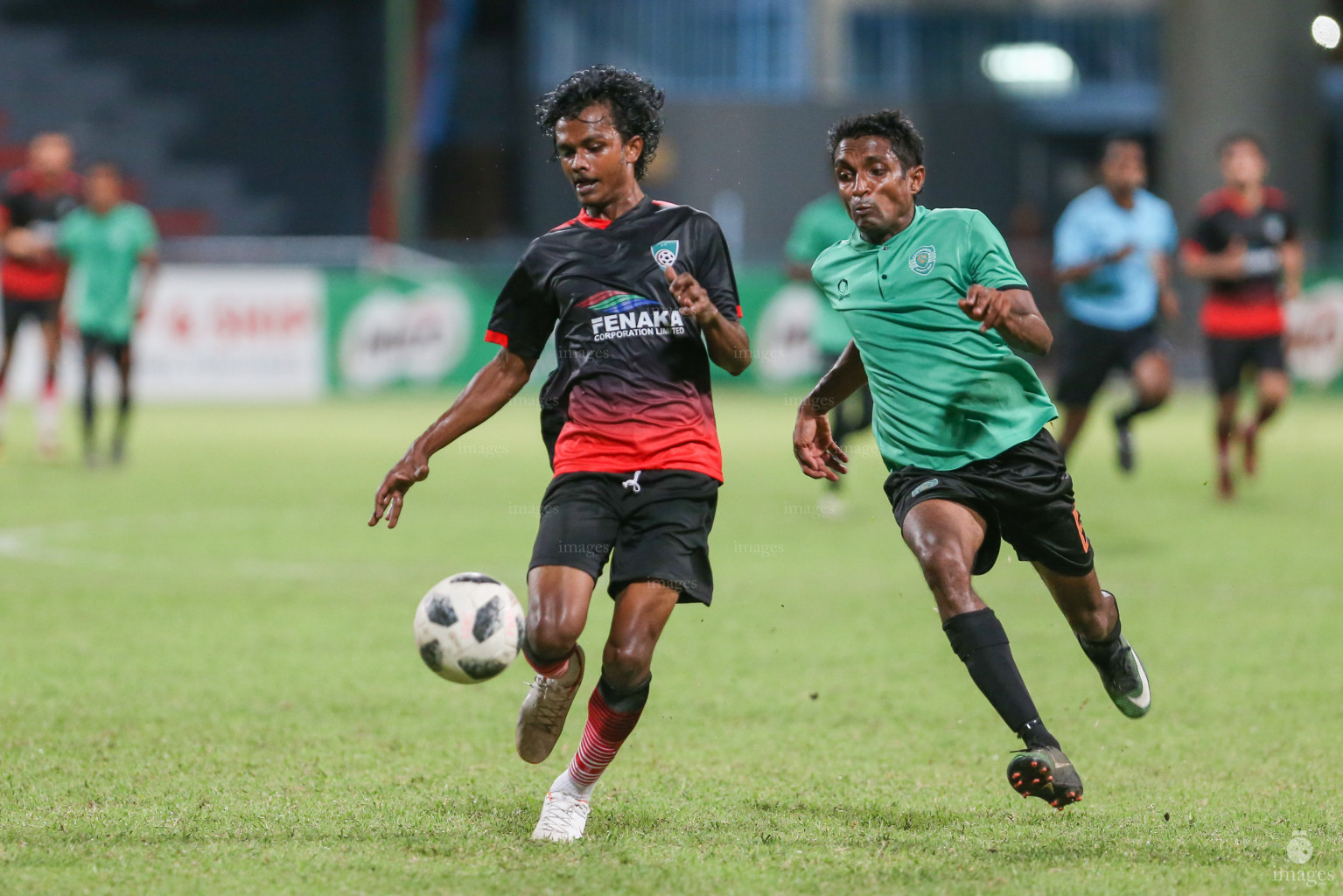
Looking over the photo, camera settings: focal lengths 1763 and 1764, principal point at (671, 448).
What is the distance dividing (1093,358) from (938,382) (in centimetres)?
682

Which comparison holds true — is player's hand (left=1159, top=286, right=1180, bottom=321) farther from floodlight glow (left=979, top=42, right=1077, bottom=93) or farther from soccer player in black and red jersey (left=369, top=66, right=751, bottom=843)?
floodlight glow (left=979, top=42, right=1077, bottom=93)

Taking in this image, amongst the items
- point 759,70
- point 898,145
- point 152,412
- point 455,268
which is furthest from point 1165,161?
point 898,145

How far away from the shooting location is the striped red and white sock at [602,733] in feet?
15.2

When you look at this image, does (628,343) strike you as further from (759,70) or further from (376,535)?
(759,70)

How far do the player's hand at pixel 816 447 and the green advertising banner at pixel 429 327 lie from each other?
17.5 meters

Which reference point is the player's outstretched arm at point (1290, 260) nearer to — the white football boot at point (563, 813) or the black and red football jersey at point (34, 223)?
the white football boot at point (563, 813)

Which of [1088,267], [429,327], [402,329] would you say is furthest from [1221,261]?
[402,329]

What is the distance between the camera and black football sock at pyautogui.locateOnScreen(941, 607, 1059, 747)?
4.43 metres

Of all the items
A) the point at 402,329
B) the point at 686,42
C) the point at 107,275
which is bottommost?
the point at 402,329

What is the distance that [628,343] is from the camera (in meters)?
4.81

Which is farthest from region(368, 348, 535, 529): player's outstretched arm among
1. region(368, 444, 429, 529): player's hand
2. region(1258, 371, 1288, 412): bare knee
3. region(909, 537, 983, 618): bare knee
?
region(1258, 371, 1288, 412): bare knee

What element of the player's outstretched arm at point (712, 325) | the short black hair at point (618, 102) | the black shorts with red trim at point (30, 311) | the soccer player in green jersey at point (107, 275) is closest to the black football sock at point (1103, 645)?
the player's outstretched arm at point (712, 325)

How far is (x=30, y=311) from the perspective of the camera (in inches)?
614

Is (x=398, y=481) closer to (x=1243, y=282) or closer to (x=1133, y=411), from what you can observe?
(x=1133, y=411)
